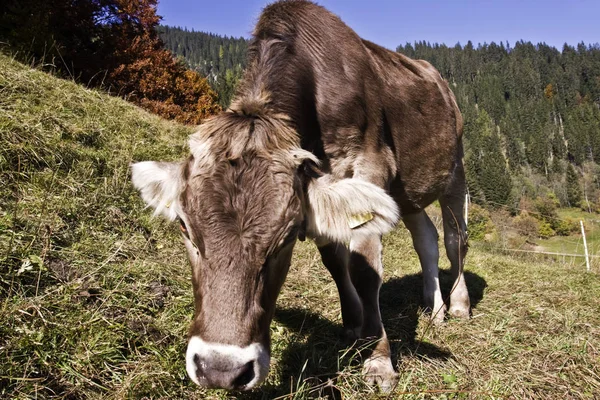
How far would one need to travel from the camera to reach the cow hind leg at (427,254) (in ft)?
17.3

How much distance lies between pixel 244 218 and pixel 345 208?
0.69 metres

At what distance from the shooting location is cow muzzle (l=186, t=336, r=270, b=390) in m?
1.79

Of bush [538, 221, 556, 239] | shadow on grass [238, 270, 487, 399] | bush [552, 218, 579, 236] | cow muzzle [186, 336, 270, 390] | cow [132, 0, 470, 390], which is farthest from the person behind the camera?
bush [552, 218, 579, 236]

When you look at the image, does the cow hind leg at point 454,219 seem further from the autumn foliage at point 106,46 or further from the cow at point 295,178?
the autumn foliage at point 106,46

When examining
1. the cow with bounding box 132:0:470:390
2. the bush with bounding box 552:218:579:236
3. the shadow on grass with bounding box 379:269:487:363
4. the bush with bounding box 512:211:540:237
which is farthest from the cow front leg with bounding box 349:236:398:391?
the bush with bounding box 552:218:579:236

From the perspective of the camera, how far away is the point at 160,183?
2609 mm

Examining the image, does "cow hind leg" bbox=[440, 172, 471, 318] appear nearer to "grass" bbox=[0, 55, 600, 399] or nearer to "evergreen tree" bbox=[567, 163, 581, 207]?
"grass" bbox=[0, 55, 600, 399]

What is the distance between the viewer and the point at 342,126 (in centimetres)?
320

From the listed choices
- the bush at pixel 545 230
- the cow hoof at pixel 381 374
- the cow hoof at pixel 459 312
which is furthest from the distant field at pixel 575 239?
the cow hoof at pixel 381 374

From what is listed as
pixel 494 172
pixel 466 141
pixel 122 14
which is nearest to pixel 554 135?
pixel 466 141

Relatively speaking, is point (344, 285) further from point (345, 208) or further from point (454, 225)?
point (454, 225)

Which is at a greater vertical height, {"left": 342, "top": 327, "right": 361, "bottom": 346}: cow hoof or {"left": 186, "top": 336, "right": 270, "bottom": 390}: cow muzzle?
{"left": 186, "top": 336, "right": 270, "bottom": 390}: cow muzzle

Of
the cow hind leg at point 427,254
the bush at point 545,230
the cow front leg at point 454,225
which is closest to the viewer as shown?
the cow hind leg at point 427,254

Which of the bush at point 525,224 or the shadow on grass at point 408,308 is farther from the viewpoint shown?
the bush at point 525,224
